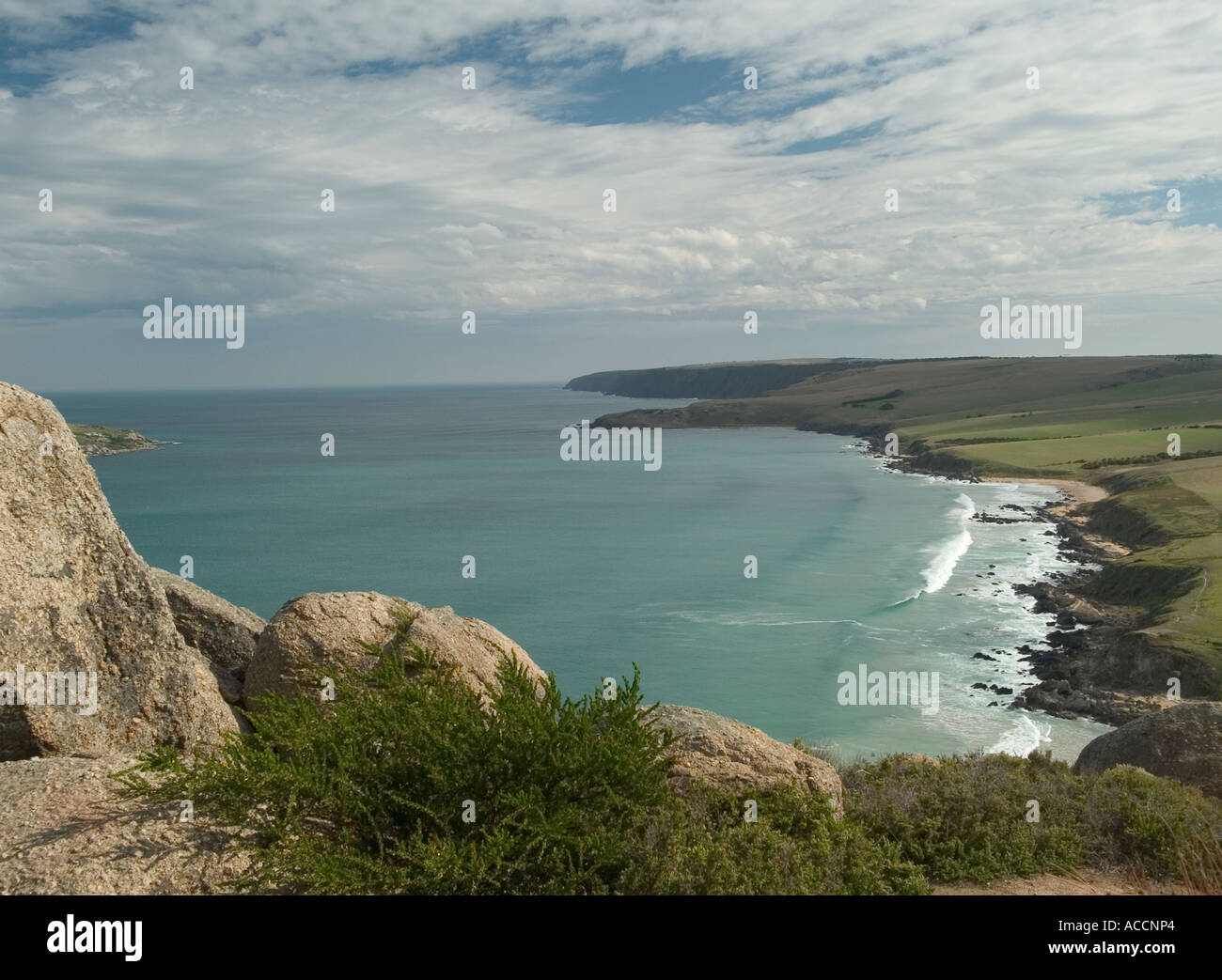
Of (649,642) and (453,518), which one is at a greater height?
(453,518)

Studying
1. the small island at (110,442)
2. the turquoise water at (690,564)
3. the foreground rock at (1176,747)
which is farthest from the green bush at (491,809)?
the small island at (110,442)

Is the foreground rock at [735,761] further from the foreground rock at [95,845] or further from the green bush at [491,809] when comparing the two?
the foreground rock at [95,845]

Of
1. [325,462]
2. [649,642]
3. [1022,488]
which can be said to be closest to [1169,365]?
[1022,488]

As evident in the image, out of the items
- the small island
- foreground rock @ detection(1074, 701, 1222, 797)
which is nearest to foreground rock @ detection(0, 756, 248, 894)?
foreground rock @ detection(1074, 701, 1222, 797)

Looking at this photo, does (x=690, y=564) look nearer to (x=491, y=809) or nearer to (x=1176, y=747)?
(x=1176, y=747)
